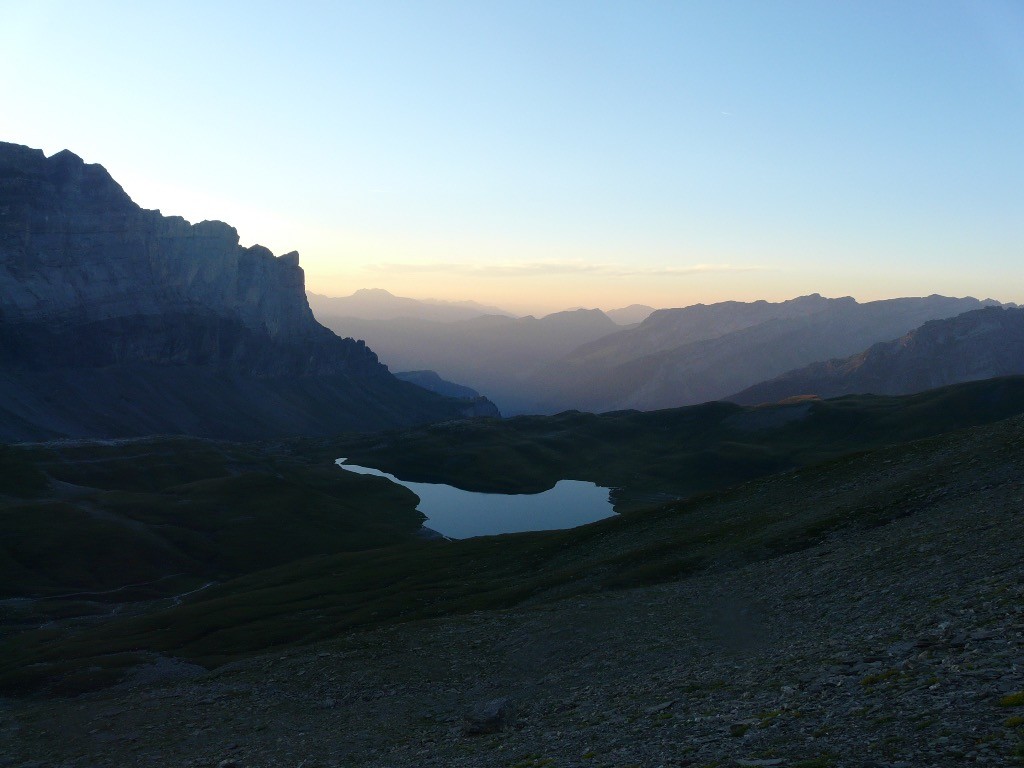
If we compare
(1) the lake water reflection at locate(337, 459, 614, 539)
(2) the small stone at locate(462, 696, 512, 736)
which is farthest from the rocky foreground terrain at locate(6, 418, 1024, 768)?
(1) the lake water reflection at locate(337, 459, 614, 539)

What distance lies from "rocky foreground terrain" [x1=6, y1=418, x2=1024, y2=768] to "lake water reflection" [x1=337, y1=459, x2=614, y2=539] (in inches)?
3662

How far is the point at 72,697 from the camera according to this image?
2302 inches

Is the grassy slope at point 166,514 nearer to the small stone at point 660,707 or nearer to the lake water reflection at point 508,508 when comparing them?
the lake water reflection at point 508,508

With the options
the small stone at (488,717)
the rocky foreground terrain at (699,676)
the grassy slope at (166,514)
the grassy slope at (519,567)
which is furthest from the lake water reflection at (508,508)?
the small stone at (488,717)

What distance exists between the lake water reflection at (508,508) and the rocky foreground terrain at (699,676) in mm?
93007

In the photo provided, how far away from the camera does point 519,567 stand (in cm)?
7625

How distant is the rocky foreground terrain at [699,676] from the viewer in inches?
827

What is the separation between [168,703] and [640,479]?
154 metres

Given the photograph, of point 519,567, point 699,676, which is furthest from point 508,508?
point 699,676

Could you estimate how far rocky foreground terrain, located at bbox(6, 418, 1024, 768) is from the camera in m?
21.0

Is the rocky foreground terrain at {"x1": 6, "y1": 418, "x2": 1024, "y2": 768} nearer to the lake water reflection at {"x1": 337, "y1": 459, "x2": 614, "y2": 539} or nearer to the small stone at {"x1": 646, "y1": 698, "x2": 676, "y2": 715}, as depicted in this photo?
the small stone at {"x1": 646, "y1": 698, "x2": 676, "y2": 715}

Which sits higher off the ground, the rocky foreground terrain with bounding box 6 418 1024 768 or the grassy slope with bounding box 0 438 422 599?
the rocky foreground terrain with bounding box 6 418 1024 768

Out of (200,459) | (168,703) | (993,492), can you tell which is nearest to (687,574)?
(993,492)

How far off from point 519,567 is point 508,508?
9611cm
